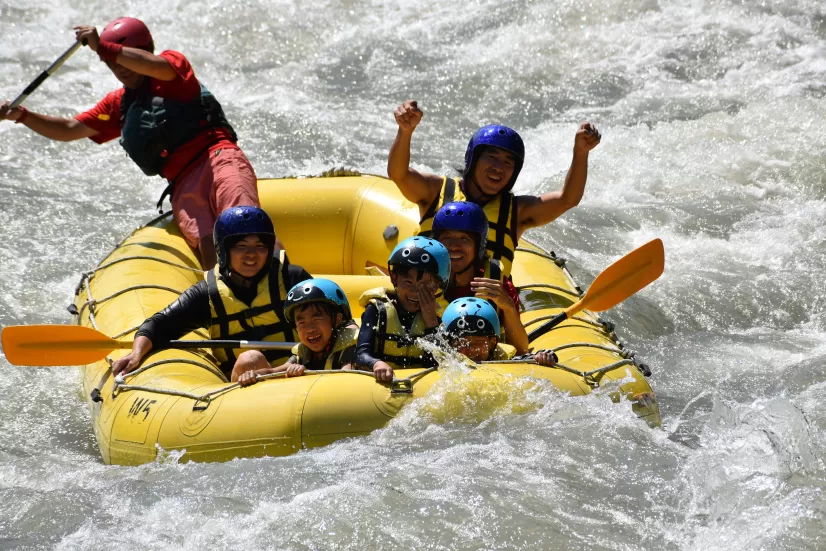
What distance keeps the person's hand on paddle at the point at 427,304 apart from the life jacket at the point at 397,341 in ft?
0.11

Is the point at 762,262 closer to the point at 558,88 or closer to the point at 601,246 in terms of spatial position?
the point at 601,246

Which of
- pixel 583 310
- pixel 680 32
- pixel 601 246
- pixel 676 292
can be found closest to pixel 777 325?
pixel 676 292

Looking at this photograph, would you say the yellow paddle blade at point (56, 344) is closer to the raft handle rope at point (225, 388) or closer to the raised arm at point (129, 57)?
the raft handle rope at point (225, 388)

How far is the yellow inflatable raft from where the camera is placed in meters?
4.36

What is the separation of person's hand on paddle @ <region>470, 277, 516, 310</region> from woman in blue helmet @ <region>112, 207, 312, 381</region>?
35.8 inches

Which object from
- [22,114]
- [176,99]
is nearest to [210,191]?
[176,99]

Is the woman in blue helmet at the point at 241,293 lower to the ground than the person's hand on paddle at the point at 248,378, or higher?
higher

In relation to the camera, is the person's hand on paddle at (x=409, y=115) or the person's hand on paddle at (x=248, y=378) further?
the person's hand on paddle at (x=409, y=115)

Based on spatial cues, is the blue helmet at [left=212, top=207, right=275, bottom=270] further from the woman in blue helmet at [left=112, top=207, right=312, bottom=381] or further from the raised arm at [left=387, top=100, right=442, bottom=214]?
the raised arm at [left=387, top=100, right=442, bottom=214]

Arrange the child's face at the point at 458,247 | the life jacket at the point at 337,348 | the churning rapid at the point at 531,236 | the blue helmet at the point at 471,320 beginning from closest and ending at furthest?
1. the churning rapid at the point at 531,236
2. the blue helmet at the point at 471,320
3. the life jacket at the point at 337,348
4. the child's face at the point at 458,247

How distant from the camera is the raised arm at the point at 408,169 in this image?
213 inches

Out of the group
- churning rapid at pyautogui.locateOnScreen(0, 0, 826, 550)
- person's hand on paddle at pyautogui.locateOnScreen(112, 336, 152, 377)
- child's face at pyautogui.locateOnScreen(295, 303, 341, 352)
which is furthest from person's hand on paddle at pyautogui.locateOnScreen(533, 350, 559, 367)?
person's hand on paddle at pyautogui.locateOnScreen(112, 336, 152, 377)

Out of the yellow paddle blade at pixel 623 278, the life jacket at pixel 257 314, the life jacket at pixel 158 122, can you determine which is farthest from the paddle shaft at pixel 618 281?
the life jacket at pixel 158 122

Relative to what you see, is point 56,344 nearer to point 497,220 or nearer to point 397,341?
point 397,341
